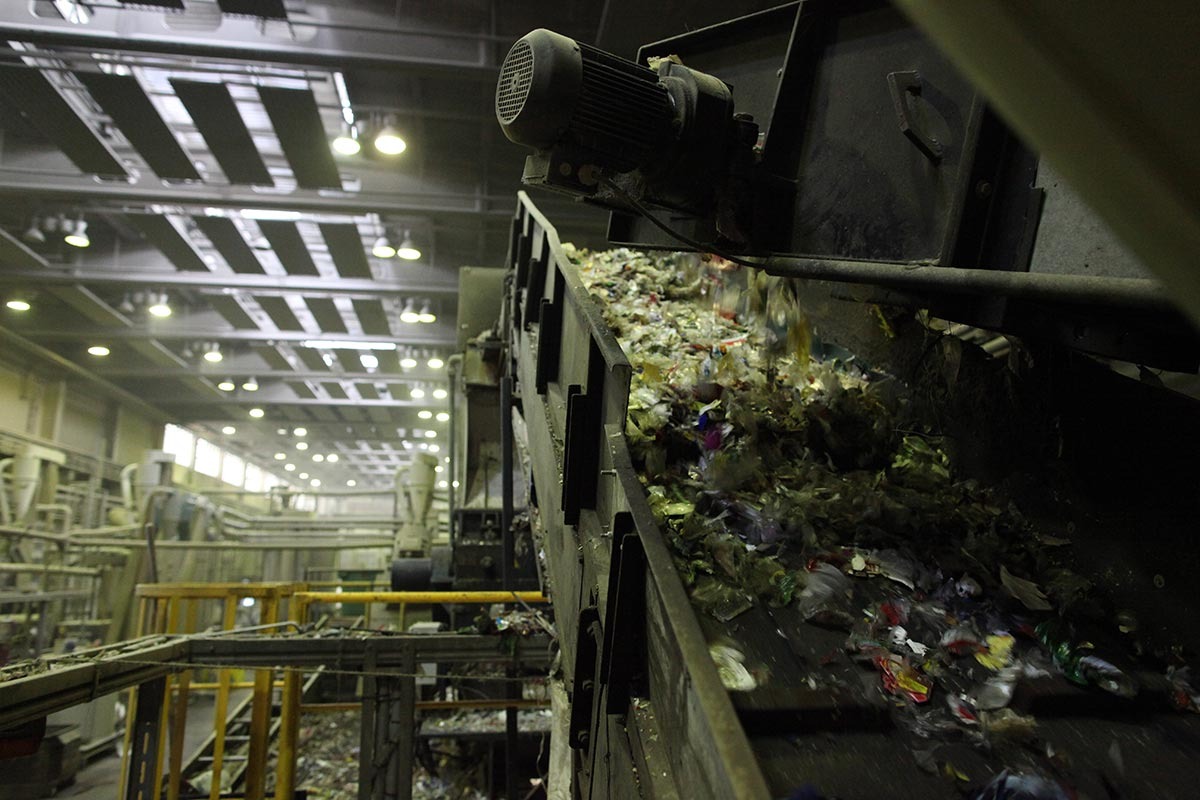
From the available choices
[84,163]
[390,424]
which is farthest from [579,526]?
[390,424]

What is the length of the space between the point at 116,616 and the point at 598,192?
12.9m

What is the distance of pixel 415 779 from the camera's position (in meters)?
7.14

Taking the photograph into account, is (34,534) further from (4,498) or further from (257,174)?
(257,174)

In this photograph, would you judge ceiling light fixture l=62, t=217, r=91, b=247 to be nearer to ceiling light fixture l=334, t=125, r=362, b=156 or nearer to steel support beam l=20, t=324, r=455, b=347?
ceiling light fixture l=334, t=125, r=362, b=156

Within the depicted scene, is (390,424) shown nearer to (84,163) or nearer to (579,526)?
(84,163)

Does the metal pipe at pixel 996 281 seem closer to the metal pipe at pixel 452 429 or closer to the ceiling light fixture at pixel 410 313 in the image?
the metal pipe at pixel 452 429

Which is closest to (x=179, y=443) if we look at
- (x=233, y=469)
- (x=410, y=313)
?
(x=233, y=469)

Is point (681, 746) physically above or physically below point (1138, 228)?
below

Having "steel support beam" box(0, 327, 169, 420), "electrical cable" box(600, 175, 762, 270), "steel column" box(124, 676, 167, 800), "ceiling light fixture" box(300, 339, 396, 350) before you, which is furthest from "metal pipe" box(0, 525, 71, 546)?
"electrical cable" box(600, 175, 762, 270)

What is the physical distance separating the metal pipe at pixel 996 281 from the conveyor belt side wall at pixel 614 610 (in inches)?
31.4

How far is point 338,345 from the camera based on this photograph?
17.6m

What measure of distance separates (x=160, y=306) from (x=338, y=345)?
392cm

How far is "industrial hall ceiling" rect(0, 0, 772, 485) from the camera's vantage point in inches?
305

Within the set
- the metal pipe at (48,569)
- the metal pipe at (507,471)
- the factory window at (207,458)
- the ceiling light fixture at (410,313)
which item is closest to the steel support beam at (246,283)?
the ceiling light fixture at (410,313)
